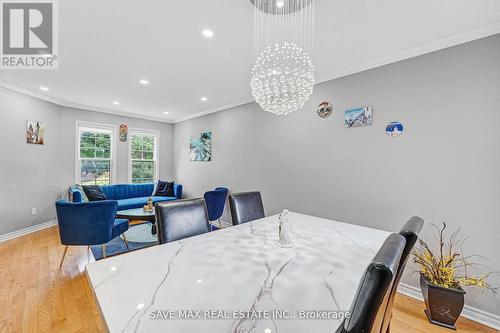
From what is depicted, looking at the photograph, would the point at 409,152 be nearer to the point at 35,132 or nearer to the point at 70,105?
the point at 35,132

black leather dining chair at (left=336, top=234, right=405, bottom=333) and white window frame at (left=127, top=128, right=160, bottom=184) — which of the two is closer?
black leather dining chair at (left=336, top=234, right=405, bottom=333)

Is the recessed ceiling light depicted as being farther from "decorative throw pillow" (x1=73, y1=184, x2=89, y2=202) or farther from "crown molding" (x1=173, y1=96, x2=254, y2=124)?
"decorative throw pillow" (x1=73, y1=184, x2=89, y2=202)

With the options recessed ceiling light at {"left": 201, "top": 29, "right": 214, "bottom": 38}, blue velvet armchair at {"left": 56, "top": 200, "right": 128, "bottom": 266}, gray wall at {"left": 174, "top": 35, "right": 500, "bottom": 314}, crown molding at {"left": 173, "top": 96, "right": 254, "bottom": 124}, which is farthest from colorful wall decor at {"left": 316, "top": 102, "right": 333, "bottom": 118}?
blue velvet armchair at {"left": 56, "top": 200, "right": 128, "bottom": 266}

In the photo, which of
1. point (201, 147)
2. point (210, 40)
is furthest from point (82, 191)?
point (210, 40)

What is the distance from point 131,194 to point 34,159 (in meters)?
1.86

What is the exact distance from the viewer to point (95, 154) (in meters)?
5.10

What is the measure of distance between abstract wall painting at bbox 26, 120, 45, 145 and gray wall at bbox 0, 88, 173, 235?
0.07m

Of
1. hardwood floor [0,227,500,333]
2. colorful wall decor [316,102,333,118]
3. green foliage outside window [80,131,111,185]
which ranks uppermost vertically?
colorful wall decor [316,102,333,118]

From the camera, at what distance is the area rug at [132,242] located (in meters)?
3.21

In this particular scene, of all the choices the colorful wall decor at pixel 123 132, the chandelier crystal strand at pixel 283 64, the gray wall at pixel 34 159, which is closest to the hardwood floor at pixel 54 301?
the gray wall at pixel 34 159

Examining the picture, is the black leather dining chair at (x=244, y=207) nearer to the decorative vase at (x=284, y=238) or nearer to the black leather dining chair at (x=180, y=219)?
the black leather dining chair at (x=180, y=219)

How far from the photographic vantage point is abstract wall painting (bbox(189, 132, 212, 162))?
510cm

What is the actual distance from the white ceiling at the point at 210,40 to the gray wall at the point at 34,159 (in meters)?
0.52

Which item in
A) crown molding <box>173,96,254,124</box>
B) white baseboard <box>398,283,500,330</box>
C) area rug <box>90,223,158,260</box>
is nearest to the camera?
white baseboard <box>398,283,500,330</box>
